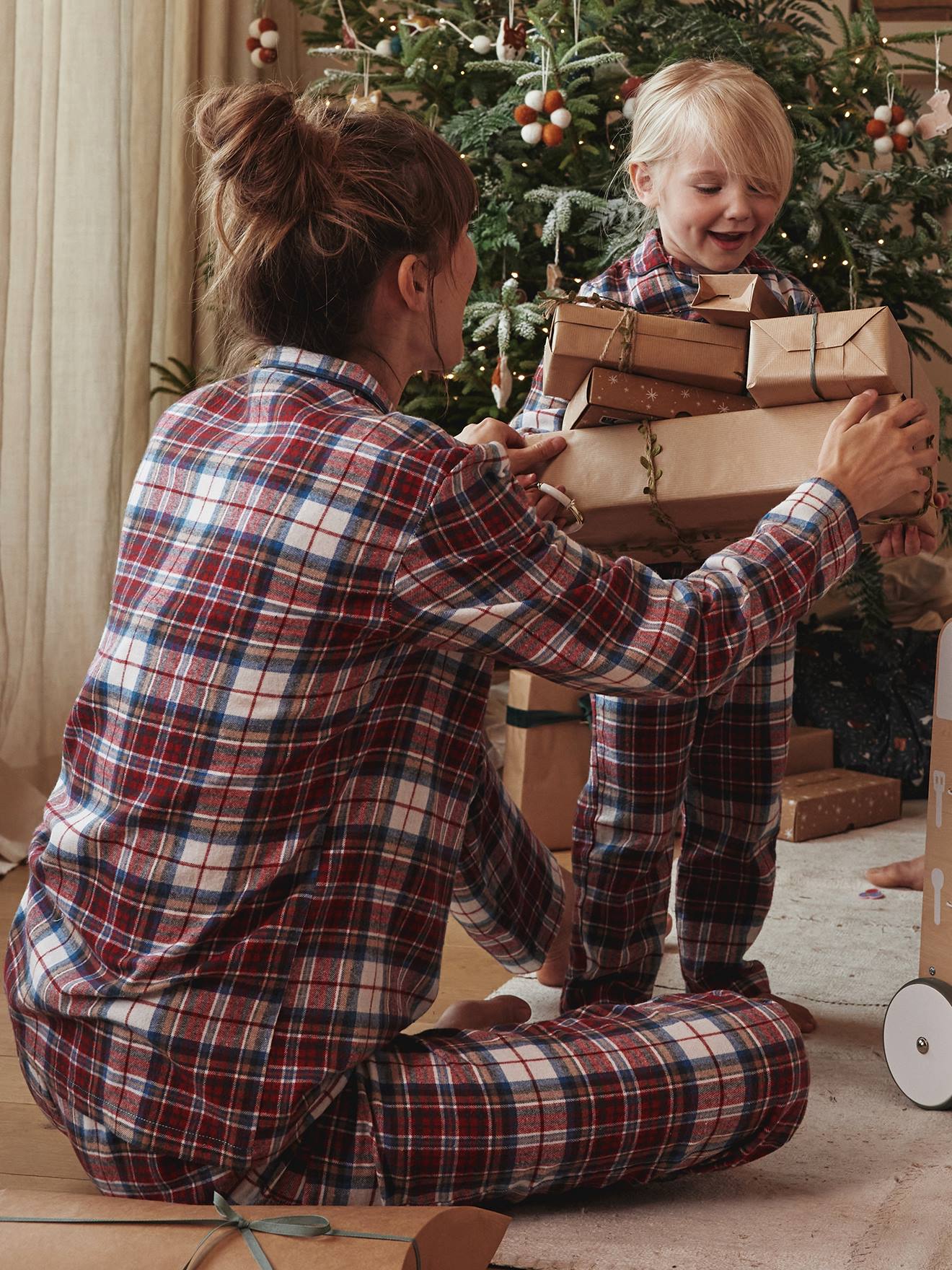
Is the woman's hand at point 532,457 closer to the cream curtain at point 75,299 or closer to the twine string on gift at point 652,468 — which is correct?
the twine string on gift at point 652,468

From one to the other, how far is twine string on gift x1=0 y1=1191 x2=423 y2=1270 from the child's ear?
1185mm

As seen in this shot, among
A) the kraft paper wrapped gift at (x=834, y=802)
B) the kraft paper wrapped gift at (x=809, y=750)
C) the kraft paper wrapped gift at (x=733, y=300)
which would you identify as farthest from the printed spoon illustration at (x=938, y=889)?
the kraft paper wrapped gift at (x=809, y=750)

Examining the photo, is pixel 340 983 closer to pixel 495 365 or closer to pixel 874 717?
pixel 495 365

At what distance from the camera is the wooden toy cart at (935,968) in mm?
1298

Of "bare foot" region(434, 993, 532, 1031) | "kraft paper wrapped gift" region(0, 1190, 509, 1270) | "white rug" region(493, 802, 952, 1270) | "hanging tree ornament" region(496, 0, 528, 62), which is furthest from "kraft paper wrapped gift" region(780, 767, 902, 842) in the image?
"kraft paper wrapped gift" region(0, 1190, 509, 1270)

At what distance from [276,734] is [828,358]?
0.62 m

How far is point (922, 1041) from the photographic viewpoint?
4.33 feet

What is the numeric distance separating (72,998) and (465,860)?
0.49 m

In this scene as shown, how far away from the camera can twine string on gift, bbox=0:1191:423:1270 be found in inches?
33.6

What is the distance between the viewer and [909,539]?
1380 mm

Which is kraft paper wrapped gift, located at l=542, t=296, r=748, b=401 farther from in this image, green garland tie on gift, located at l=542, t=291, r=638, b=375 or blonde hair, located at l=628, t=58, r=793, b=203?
blonde hair, located at l=628, t=58, r=793, b=203

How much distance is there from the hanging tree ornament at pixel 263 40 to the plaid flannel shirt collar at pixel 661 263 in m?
1.60

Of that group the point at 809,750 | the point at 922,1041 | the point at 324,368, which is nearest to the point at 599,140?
the point at 809,750

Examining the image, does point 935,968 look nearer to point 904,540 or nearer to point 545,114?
point 904,540
